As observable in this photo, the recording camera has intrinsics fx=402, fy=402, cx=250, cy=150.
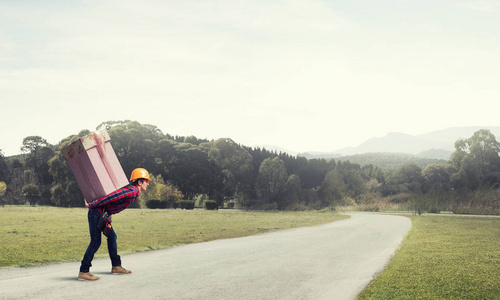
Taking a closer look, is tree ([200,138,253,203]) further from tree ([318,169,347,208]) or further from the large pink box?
the large pink box

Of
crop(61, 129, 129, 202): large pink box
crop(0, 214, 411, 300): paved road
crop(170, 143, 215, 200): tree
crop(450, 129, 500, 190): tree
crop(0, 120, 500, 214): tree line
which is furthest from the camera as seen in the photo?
crop(450, 129, 500, 190): tree

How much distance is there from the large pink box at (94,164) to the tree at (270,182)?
214 feet

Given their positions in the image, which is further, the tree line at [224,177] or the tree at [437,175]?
the tree at [437,175]

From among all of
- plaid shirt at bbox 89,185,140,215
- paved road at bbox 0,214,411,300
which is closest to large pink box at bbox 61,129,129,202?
plaid shirt at bbox 89,185,140,215

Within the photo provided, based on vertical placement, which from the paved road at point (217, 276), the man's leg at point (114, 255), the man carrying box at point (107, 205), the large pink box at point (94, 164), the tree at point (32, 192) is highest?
→ the large pink box at point (94, 164)

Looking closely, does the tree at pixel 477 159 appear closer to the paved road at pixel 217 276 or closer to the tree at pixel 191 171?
the tree at pixel 191 171

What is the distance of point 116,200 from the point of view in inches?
309

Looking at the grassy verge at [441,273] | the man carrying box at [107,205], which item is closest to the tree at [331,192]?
the grassy verge at [441,273]

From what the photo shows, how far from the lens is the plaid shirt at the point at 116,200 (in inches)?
305

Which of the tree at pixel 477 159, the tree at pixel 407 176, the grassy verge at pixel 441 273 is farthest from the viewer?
the tree at pixel 407 176

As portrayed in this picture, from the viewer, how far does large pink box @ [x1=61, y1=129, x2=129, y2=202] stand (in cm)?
731

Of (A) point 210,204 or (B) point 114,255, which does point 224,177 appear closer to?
(A) point 210,204

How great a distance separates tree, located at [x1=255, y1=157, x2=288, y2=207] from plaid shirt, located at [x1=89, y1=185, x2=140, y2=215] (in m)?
64.8

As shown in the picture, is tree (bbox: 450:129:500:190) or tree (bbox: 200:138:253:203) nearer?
tree (bbox: 200:138:253:203)
